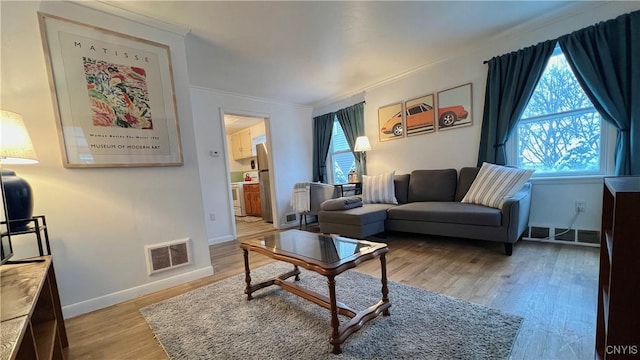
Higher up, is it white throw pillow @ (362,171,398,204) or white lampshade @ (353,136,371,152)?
white lampshade @ (353,136,371,152)

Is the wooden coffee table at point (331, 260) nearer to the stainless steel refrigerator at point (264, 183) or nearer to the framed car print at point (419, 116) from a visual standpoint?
the framed car print at point (419, 116)

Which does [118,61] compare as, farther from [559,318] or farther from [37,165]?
[559,318]

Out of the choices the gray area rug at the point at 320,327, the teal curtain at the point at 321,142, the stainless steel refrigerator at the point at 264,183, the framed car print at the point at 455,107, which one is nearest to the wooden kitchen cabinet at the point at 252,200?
the stainless steel refrigerator at the point at 264,183

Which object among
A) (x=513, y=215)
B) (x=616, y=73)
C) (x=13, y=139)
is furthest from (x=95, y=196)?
(x=616, y=73)

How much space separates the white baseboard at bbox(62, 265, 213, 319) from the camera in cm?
176

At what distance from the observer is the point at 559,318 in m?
1.35

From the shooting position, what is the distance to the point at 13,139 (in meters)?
1.33

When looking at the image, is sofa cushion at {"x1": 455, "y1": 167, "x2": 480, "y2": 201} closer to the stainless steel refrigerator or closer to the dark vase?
the stainless steel refrigerator

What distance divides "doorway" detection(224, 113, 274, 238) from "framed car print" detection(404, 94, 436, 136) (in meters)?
2.44

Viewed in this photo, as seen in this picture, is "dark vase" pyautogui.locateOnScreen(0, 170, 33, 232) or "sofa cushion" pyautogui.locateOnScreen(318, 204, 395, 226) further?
"sofa cushion" pyautogui.locateOnScreen(318, 204, 395, 226)

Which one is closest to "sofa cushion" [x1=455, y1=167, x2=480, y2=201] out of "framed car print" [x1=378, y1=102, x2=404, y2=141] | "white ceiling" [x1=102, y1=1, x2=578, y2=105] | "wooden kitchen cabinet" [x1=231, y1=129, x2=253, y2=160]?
"framed car print" [x1=378, y1=102, x2=404, y2=141]

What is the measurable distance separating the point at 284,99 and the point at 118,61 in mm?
2749

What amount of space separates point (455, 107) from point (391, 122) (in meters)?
0.94

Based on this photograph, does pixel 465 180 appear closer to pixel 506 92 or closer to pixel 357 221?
pixel 506 92
